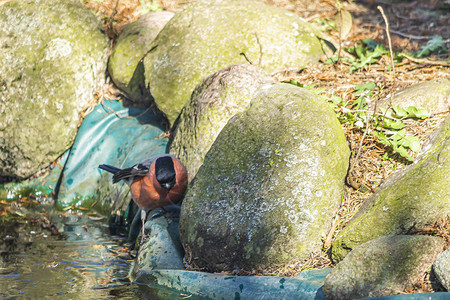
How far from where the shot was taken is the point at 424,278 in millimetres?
2977

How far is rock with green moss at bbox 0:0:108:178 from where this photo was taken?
270 inches

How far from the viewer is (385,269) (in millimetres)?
2982

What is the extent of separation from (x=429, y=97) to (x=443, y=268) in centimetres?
204

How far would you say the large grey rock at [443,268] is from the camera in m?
2.81

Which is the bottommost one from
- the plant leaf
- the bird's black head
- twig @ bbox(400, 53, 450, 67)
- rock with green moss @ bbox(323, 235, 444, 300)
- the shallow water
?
the shallow water

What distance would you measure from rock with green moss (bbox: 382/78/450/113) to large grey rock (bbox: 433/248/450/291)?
182 cm

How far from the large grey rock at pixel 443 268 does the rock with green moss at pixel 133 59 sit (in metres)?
4.78

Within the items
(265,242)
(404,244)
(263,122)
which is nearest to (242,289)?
(265,242)

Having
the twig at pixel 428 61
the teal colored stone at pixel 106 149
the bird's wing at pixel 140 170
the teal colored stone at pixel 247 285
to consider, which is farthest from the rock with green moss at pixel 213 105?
the twig at pixel 428 61

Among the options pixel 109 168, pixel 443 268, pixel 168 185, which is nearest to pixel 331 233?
pixel 443 268

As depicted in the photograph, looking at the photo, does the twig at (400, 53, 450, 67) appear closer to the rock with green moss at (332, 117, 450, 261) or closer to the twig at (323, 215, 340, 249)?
the rock with green moss at (332, 117, 450, 261)

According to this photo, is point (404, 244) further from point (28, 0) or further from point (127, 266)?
point (28, 0)

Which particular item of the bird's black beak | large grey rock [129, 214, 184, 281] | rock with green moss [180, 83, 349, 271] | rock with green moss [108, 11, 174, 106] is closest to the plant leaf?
rock with green moss [108, 11, 174, 106]

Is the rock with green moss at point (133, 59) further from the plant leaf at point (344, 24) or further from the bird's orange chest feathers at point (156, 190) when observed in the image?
the plant leaf at point (344, 24)
